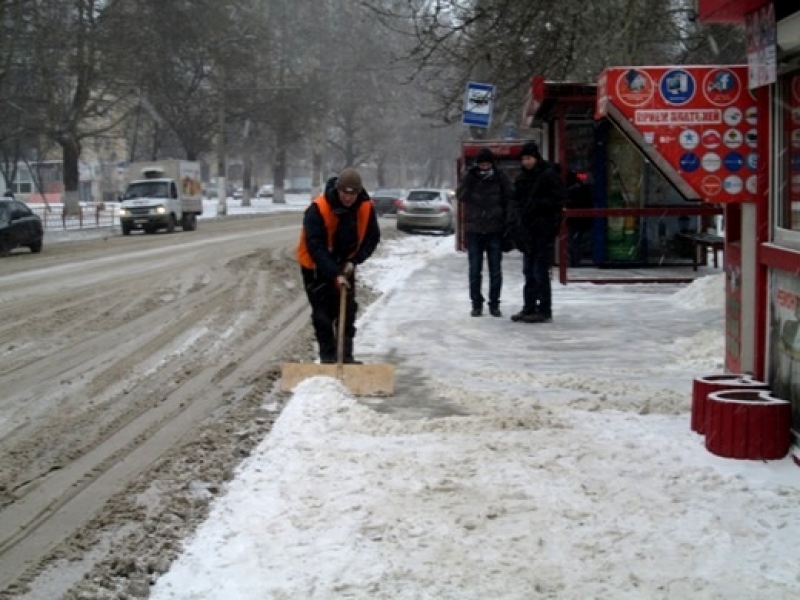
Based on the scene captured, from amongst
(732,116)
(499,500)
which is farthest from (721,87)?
(499,500)

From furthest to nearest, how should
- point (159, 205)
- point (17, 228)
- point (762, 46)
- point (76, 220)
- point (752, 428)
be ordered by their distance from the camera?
point (76, 220)
point (159, 205)
point (17, 228)
point (762, 46)
point (752, 428)

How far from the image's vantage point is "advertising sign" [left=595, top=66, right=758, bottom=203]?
7246mm

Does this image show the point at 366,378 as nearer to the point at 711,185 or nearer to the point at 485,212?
the point at 711,185

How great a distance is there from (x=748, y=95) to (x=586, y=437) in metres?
2.58

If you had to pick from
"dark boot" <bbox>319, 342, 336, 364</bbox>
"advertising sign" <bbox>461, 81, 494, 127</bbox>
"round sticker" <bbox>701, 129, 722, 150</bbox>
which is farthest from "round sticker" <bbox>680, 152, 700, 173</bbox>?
"advertising sign" <bbox>461, 81, 494, 127</bbox>

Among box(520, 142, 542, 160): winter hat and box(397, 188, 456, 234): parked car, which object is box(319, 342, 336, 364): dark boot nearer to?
box(520, 142, 542, 160): winter hat

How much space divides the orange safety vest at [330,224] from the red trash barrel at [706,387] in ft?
10.5

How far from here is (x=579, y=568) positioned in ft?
14.9

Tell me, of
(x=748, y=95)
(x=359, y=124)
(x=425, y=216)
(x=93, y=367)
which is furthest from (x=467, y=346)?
(x=359, y=124)

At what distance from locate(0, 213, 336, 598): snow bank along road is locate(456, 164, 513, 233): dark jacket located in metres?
2.31

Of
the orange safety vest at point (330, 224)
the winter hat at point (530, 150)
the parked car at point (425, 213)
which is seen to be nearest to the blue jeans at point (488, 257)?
the winter hat at point (530, 150)

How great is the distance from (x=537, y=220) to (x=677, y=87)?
182 inches

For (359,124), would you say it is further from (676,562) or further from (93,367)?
(676,562)

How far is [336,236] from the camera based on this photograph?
8.79 m
